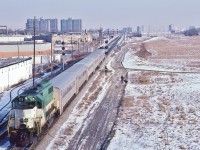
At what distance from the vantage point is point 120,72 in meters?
62.2

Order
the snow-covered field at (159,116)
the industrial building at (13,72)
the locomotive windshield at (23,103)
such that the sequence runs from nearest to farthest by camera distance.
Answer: the locomotive windshield at (23,103) → the snow-covered field at (159,116) → the industrial building at (13,72)

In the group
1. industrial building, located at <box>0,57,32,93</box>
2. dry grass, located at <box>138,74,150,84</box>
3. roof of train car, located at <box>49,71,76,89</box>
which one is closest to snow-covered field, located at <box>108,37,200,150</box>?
dry grass, located at <box>138,74,150,84</box>

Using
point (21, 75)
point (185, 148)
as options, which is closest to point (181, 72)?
point (21, 75)

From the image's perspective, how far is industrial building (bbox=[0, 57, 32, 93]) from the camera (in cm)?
4425

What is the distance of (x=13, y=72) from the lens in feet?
158

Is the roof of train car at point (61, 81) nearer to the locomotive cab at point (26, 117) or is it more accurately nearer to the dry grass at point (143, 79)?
the locomotive cab at point (26, 117)

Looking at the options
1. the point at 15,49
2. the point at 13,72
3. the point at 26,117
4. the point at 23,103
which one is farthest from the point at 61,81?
the point at 15,49

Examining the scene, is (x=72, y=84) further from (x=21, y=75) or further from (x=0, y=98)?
(x=21, y=75)

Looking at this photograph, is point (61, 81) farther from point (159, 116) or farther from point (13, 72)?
point (13, 72)

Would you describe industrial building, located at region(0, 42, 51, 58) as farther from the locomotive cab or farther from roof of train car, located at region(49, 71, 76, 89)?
the locomotive cab

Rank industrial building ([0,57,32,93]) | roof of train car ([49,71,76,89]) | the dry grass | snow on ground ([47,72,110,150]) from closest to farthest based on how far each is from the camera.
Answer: snow on ground ([47,72,110,150]) < roof of train car ([49,71,76,89]) < industrial building ([0,57,32,93]) < the dry grass

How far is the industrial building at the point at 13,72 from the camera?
44.2 m

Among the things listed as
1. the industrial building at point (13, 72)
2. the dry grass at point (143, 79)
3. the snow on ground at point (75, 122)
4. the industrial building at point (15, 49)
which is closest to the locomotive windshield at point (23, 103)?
the snow on ground at point (75, 122)

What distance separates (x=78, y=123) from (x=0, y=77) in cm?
1894
